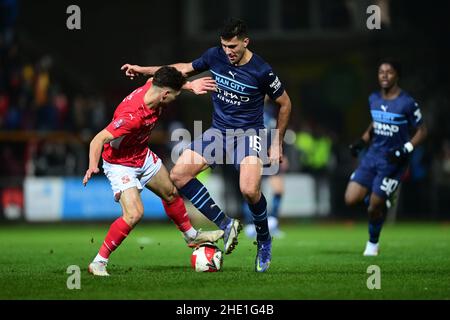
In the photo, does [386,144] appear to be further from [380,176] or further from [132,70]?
[132,70]

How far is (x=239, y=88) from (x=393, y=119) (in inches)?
121

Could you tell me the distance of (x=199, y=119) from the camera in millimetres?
31156

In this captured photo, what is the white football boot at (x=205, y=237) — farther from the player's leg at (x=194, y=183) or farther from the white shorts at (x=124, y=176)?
the white shorts at (x=124, y=176)

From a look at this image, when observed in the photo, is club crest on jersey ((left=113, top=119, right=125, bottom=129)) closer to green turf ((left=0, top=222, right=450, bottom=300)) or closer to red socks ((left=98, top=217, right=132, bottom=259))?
red socks ((left=98, top=217, right=132, bottom=259))

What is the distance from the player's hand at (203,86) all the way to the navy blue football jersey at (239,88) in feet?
0.83

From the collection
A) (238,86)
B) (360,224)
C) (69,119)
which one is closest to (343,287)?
(238,86)

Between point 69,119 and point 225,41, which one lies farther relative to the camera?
point 69,119

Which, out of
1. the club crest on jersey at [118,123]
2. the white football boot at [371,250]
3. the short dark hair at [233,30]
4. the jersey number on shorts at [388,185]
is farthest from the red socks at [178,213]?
the jersey number on shorts at [388,185]

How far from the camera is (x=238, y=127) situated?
31.2 ft

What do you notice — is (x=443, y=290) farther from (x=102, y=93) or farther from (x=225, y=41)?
(x=102, y=93)

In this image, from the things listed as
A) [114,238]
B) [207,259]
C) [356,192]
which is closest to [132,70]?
[114,238]

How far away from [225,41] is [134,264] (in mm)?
2641

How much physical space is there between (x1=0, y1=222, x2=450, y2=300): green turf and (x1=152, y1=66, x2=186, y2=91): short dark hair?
5.74 feet

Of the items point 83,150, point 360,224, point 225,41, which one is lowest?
point 360,224
